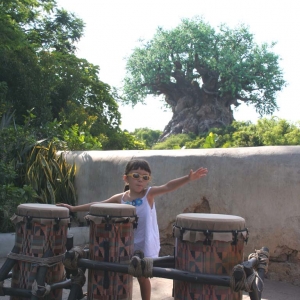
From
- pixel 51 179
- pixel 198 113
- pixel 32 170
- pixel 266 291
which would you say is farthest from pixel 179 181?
pixel 198 113

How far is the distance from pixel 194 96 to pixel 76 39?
55.3 ft

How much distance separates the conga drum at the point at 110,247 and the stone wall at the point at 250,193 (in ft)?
6.84

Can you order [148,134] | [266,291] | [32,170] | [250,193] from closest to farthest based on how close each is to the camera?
[266,291], [250,193], [32,170], [148,134]

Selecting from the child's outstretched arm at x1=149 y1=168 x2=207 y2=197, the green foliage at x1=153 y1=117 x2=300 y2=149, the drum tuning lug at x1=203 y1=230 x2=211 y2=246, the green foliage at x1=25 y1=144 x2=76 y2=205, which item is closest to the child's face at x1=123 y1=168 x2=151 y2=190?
the child's outstretched arm at x1=149 y1=168 x2=207 y2=197

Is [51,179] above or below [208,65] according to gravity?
below

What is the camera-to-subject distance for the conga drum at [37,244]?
304cm

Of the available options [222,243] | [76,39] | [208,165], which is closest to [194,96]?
[76,39]

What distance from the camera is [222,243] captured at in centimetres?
257

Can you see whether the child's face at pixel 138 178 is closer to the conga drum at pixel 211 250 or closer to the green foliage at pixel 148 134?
the conga drum at pixel 211 250

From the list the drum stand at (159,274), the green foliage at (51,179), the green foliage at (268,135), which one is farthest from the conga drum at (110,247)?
the green foliage at (268,135)

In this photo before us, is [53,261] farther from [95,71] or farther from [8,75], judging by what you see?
[95,71]

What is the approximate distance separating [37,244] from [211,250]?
117 cm

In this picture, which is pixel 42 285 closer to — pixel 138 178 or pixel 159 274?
pixel 159 274

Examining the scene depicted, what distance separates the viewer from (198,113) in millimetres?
37469
